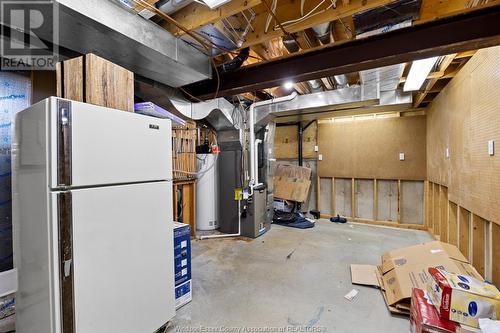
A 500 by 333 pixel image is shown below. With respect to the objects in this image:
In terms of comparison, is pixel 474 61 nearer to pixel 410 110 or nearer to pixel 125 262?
pixel 410 110

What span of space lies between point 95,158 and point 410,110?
5.30 m

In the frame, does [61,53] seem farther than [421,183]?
No

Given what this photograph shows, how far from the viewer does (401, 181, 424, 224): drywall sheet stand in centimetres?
467

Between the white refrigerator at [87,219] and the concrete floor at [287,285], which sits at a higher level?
the white refrigerator at [87,219]

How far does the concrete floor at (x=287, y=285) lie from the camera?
77.0 inches

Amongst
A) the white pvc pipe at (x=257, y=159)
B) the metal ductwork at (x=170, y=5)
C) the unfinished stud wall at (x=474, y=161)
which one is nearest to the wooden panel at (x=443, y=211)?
the unfinished stud wall at (x=474, y=161)

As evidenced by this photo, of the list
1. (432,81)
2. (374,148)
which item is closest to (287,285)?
(432,81)

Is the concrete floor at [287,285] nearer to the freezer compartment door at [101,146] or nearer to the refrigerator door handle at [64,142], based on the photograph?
the freezer compartment door at [101,146]

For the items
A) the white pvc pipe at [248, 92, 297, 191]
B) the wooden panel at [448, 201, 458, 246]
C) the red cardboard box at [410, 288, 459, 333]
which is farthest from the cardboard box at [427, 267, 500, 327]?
the white pvc pipe at [248, 92, 297, 191]

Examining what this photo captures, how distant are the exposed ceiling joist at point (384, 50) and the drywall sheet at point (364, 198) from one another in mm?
3565

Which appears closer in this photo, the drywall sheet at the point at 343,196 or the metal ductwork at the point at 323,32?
the metal ductwork at the point at 323,32

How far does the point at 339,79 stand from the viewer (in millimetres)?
3357

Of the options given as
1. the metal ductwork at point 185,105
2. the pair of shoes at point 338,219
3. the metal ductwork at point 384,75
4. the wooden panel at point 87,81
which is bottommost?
the pair of shoes at point 338,219

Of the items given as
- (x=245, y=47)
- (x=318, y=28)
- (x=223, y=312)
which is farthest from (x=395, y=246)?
(x=245, y=47)
